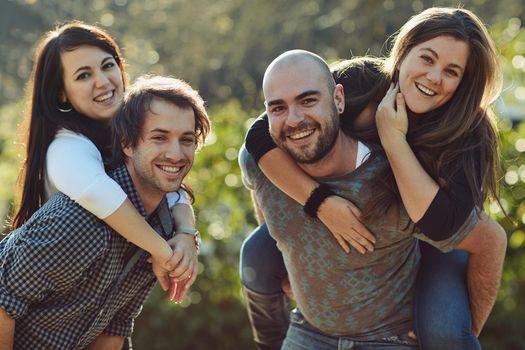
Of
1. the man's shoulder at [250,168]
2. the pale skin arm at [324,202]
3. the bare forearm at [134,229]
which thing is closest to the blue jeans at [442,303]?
the pale skin arm at [324,202]

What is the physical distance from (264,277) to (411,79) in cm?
132

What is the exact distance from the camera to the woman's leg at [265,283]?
13.3 ft

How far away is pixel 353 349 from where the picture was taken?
12.1 feet

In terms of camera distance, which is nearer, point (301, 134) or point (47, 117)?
point (301, 134)

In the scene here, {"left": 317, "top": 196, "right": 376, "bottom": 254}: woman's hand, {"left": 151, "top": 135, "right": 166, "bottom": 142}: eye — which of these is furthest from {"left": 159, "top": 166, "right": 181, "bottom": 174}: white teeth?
{"left": 317, "top": 196, "right": 376, "bottom": 254}: woman's hand

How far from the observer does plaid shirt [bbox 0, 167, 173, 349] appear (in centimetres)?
295

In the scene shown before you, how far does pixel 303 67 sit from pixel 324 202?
58 centimetres

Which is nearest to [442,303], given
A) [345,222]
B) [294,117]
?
[345,222]

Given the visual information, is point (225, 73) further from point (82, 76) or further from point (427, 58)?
point (427, 58)

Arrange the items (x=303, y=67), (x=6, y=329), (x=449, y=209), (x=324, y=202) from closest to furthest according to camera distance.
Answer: (x=6, y=329)
(x=449, y=209)
(x=303, y=67)
(x=324, y=202)

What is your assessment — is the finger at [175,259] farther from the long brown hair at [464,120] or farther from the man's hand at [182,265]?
the long brown hair at [464,120]

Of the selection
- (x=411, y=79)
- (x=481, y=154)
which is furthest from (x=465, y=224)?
(x=411, y=79)

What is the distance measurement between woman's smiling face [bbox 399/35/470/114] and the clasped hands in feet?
3.54

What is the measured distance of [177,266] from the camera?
10.9 ft
